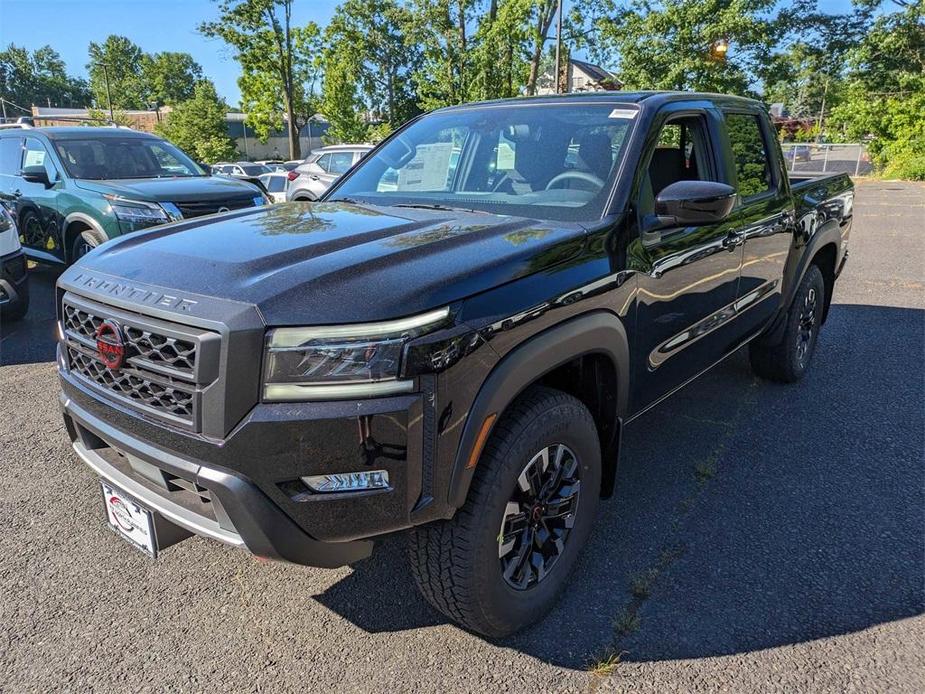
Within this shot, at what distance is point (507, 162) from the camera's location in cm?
312

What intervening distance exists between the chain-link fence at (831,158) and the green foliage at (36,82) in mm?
114462

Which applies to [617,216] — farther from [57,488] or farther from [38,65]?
[38,65]

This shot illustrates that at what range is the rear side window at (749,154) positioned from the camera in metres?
3.63

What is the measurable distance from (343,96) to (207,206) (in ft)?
105

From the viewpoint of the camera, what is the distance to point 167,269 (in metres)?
2.13

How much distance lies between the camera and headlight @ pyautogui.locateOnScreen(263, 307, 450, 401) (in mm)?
1805

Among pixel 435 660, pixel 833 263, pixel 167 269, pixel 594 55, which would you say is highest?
pixel 594 55

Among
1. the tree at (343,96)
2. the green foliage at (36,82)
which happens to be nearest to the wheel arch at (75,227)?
the tree at (343,96)

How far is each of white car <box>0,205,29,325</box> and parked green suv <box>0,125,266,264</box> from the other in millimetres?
805

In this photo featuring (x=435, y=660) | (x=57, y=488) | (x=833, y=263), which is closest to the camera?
(x=435, y=660)

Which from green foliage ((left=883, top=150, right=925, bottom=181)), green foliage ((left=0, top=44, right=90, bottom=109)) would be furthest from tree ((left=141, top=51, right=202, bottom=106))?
green foliage ((left=883, top=150, right=925, bottom=181))

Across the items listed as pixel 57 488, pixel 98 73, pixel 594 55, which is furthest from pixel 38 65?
pixel 57 488

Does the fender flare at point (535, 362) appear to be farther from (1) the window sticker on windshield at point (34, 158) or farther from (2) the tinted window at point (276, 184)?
(2) the tinted window at point (276, 184)

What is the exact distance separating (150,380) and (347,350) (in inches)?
25.5
